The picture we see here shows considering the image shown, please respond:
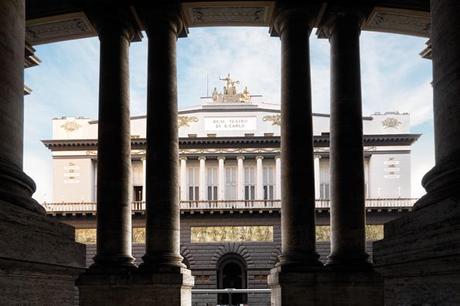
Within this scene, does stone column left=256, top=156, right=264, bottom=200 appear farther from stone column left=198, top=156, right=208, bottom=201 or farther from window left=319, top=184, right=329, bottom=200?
window left=319, top=184, right=329, bottom=200

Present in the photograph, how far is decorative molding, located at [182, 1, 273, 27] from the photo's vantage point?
3008cm

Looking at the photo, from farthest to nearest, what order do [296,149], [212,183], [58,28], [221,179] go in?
[212,183] → [221,179] → [58,28] → [296,149]

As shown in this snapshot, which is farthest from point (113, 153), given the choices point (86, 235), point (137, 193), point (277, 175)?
point (137, 193)

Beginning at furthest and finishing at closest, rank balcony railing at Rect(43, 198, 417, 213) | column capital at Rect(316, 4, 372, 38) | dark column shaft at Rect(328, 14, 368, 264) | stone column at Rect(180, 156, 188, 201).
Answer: stone column at Rect(180, 156, 188, 201) < balcony railing at Rect(43, 198, 417, 213) < column capital at Rect(316, 4, 372, 38) < dark column shaft at Rect(328, 14, 368, 264)

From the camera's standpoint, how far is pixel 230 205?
78.8 meters

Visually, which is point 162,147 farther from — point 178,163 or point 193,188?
point 193,188

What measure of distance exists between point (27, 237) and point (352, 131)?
18.8m

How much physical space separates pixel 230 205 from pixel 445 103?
68.9 metres

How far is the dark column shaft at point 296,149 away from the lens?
2534 centimetres

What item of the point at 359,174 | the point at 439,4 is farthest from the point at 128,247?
the point at 439,4


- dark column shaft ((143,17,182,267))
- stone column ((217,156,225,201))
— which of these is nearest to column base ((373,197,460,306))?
dark column shaft ((143,17,182,267))

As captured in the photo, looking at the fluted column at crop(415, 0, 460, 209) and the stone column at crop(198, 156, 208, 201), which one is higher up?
the stone column at crop(198, 156, 208, 201)

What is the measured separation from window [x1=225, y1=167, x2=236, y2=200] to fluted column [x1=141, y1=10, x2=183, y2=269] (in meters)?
55.9

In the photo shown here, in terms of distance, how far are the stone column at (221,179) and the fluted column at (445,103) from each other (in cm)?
7089
